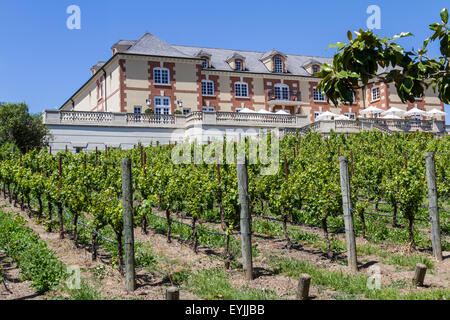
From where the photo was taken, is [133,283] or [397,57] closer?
[397,57]

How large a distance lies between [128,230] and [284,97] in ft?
120

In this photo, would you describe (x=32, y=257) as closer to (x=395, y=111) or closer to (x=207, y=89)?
(x=207, y=89)

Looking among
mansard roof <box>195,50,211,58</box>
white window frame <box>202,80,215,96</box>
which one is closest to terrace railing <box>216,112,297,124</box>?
white window frame <box>202,80,215,96</box>

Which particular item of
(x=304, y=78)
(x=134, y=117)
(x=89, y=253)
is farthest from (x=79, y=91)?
(x=89, y=253)

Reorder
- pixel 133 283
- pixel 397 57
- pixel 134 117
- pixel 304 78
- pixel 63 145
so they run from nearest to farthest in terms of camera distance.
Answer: pixel 397 57 < pixel 133 283 < pixel 63 145 < pixel 134 117 < pixel 304 78

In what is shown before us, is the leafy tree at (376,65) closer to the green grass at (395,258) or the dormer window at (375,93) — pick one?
the green grass at (395,258)

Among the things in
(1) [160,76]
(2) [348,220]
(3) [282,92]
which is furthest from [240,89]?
(2) [348,220]

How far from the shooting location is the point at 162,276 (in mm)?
7750

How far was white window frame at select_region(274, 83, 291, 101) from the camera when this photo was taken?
137ft

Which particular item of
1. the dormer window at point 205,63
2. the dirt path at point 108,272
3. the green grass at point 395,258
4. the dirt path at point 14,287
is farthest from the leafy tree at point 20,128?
the green grass at point 395,258

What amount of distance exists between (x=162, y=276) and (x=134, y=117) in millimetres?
22110

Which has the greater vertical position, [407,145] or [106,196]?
[407,145]
